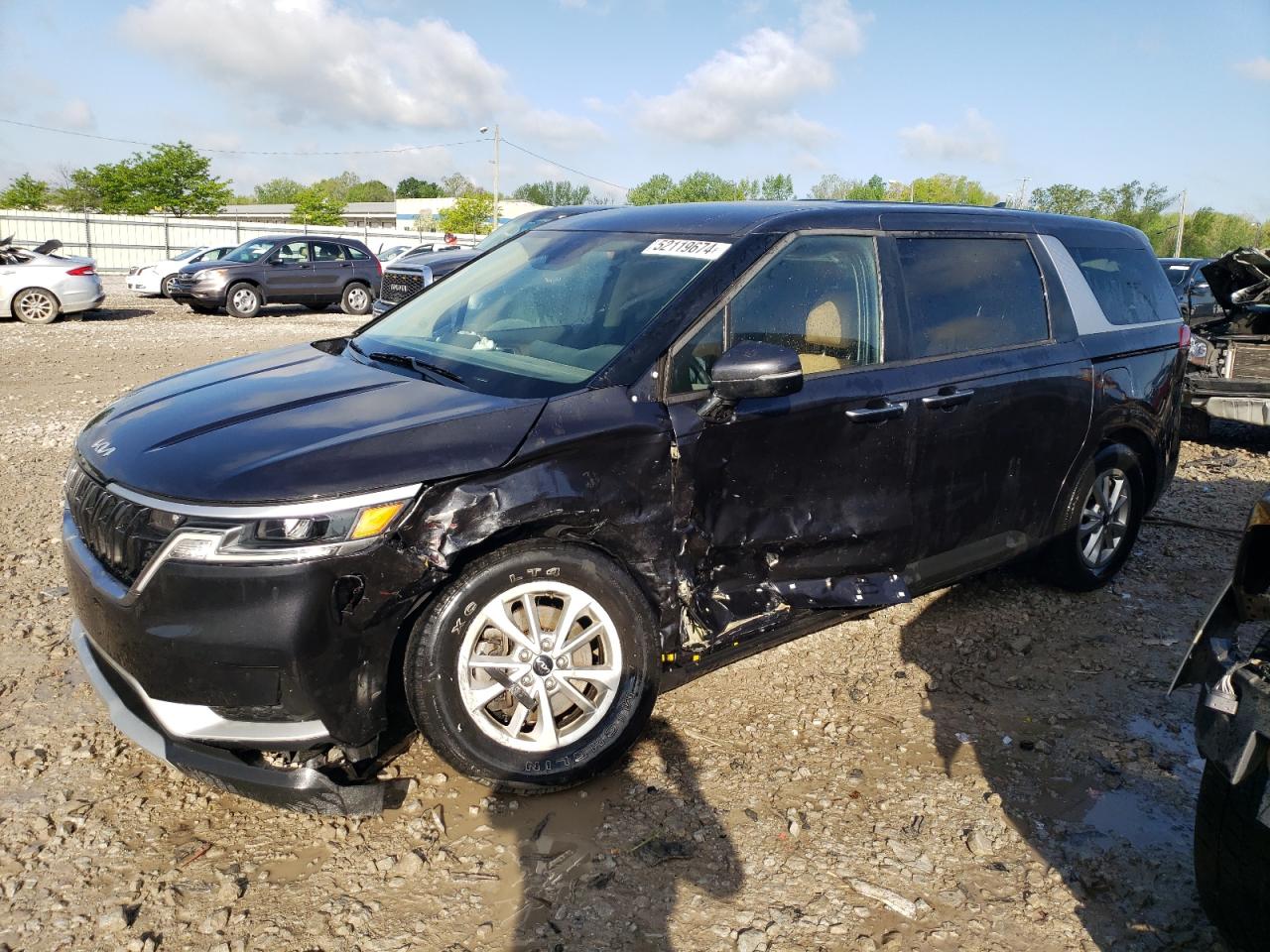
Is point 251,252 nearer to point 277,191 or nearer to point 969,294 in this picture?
point 969,294

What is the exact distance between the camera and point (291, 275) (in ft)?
64.4

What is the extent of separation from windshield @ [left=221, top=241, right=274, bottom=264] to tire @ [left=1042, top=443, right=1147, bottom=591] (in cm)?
1792

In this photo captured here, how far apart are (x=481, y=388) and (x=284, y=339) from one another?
13.0 meters

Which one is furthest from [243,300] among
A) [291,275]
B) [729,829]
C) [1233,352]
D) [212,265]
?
[729,829]

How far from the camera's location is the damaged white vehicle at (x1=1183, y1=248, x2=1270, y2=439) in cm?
838

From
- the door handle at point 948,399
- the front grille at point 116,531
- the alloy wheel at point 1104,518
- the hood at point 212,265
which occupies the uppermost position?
the hood at point 212,265

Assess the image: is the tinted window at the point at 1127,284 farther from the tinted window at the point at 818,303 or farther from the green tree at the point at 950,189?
the green tree at the point at 950,189

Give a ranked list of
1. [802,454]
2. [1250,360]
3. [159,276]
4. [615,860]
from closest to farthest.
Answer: [615,860] → [802,454] → [1250,360] → [159,276]

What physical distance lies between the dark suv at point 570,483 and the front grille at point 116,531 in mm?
15

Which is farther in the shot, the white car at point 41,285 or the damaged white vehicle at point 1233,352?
the white car at point 41,285

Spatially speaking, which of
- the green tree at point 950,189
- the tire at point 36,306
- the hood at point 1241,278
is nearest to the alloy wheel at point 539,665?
the hood at point 1241,278

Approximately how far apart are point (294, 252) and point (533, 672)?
18.7m

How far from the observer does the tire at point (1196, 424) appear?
29.6 feet

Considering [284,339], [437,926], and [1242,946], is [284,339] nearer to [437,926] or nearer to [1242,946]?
[437,926]
